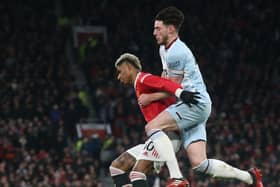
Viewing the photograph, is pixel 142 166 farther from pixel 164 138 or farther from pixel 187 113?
pixel 187 113

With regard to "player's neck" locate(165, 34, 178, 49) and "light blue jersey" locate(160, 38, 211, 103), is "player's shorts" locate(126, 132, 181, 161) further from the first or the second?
"player's neck" locate(165, 34, 178, 49)

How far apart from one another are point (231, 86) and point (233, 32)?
11.2ft

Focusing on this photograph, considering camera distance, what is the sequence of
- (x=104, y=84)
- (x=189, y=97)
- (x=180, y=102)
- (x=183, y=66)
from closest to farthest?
(x=189, y=97) < (x=183, y=66) < (x=180, y=102) < (x=104, y=84)

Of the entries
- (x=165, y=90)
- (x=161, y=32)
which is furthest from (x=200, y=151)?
(x=161, y=32)

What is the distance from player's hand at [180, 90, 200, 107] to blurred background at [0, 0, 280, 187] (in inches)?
349

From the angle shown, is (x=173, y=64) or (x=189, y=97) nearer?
(x=189, y=97)

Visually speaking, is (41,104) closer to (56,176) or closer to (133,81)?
(56,176)

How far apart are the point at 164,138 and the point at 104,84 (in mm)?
14217

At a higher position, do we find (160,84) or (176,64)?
(176,64)

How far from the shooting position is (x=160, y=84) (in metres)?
9.02

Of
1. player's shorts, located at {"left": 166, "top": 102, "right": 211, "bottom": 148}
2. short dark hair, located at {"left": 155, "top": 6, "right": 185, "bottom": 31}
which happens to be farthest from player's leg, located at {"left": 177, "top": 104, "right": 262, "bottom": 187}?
short dark hair, located at {"left": 155, "top": 6, "right": 185, "bottom": 31}

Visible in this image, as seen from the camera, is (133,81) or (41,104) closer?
(133,81)

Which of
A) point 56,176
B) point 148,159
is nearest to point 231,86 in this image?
point 56,176

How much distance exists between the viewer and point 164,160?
9133 mm
